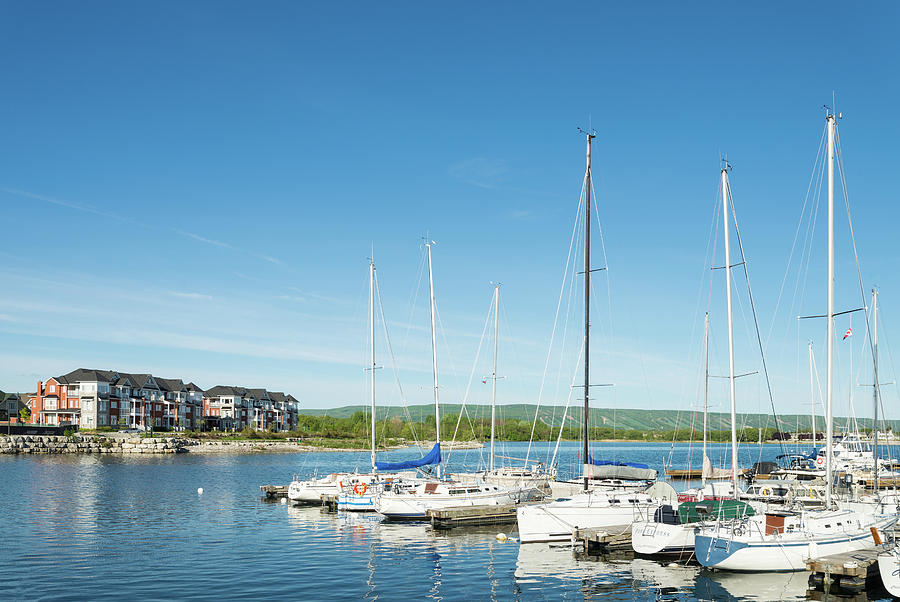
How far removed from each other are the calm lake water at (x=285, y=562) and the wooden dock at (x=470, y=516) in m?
0.93

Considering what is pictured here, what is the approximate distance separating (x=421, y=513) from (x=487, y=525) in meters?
4.45

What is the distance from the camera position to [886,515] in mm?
34750

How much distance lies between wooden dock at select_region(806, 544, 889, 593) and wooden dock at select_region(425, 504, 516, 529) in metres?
20.5

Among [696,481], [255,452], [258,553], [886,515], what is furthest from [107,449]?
[886,515]

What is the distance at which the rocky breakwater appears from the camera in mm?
122438

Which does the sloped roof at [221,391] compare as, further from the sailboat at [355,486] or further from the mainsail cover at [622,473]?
the mainsail cover at [622,473]


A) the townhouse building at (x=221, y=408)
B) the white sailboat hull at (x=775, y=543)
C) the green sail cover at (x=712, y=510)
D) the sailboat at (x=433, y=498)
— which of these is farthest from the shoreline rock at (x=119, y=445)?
the white sailboat hull at (x=775, y=543)

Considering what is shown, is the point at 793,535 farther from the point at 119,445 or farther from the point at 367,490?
the point at 119,445

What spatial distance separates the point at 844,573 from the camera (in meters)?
28.6

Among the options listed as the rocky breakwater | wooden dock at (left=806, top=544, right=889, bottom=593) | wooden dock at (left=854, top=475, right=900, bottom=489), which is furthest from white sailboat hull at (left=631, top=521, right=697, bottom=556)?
the rocky breakwater

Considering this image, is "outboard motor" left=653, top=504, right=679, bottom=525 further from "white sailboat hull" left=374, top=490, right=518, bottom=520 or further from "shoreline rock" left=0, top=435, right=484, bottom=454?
"shoreline rock" left=0, top=435, right=484, bottom=454

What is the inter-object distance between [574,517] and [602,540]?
255 cm

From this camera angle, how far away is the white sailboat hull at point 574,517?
39.0 meters

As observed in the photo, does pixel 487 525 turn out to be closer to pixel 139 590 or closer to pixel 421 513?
pixel 421 513
